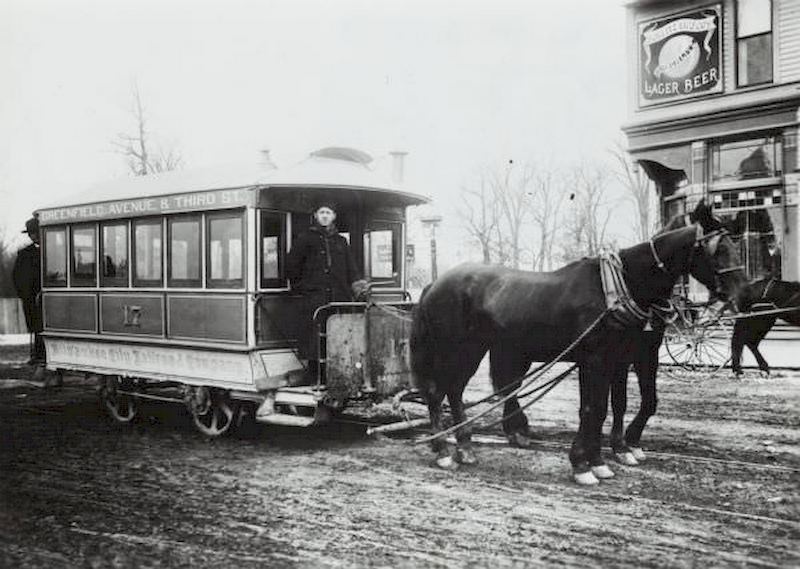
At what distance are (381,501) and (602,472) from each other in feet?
5.54

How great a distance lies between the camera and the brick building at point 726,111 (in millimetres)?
15164

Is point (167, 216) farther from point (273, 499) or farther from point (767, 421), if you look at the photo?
point (767, 421)

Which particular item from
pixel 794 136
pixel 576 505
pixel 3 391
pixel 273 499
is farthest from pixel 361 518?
pixel 794 136

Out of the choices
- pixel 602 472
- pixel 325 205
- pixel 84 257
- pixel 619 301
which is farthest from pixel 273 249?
pixel 602 472

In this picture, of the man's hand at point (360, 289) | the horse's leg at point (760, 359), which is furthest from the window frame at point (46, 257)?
the horse's leg at point (760, 359)

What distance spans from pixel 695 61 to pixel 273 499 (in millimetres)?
14698

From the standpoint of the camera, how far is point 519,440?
6859mm

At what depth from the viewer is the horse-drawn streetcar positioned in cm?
718

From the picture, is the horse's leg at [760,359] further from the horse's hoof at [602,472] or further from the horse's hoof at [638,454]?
the horse's hoof at [602,472]

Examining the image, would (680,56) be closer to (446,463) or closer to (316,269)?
(316,269)

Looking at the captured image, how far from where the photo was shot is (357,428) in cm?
802

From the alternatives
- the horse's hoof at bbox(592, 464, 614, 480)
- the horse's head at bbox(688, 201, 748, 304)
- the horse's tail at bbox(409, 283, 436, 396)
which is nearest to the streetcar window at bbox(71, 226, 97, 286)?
the horse's tail at bbox(409, 283, 436, 396)

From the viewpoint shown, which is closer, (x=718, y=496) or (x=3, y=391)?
(x=718, y=496)

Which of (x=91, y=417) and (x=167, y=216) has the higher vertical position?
(x=167, y=216)
